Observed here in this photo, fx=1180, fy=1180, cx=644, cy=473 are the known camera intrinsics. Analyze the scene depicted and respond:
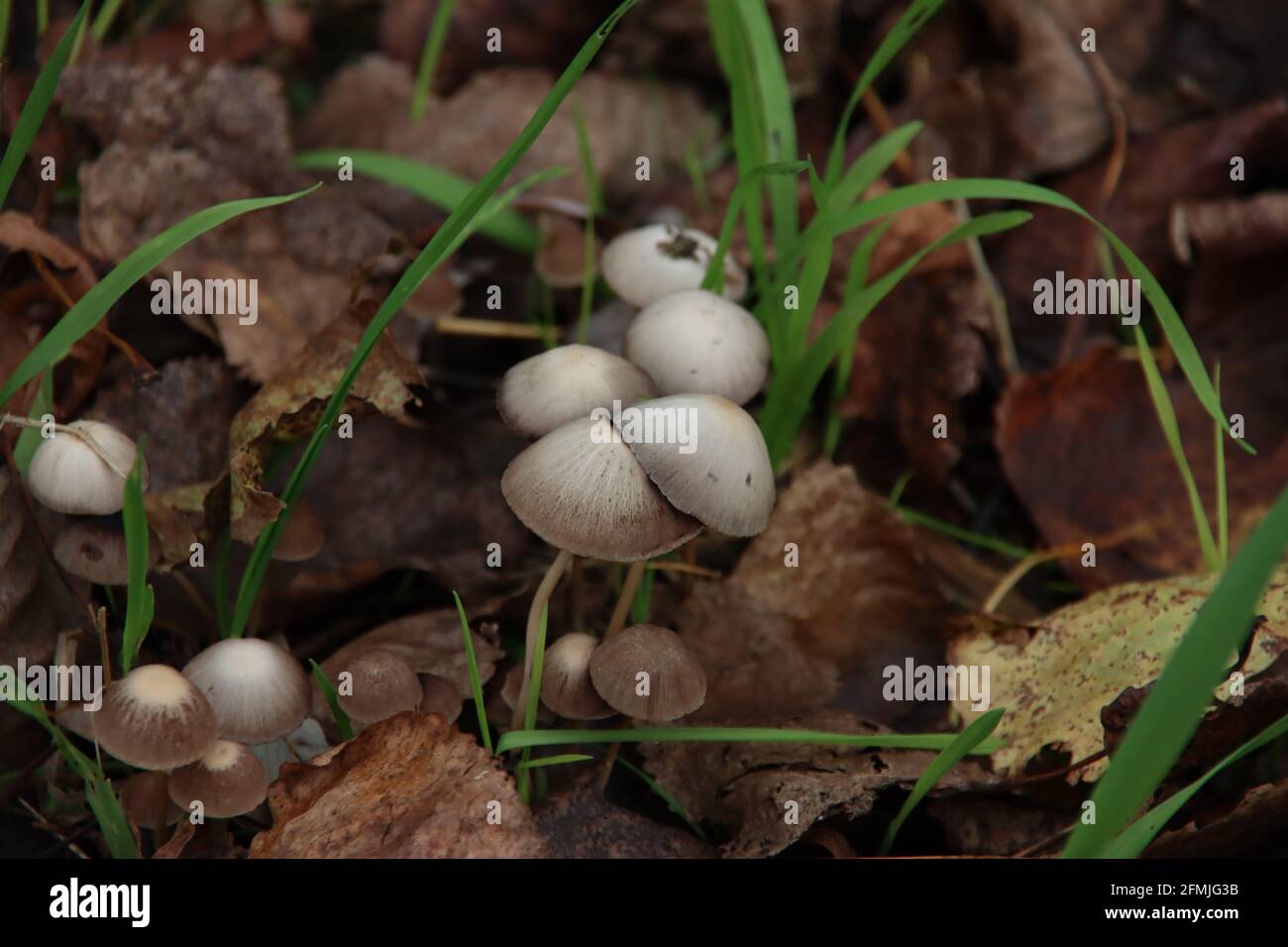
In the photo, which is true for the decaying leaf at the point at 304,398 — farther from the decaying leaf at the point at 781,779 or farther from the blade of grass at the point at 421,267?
the decaying leaf at the point at 781,779

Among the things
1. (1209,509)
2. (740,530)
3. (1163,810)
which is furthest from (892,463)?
(1163,810)

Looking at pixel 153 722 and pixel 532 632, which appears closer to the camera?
pixel 153 722

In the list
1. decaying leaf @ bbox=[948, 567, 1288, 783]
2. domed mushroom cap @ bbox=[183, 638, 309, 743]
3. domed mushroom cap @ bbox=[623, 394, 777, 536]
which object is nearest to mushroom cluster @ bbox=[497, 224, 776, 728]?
domed mushroom cap @ bbox=[623, 394, 777, 536]

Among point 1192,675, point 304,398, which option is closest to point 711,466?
point 1192,675

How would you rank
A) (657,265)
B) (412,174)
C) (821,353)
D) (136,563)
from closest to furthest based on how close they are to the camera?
(136,563)
(821,353)
(657,265)
(412,174)

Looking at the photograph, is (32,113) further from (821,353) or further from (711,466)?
(821,353)
